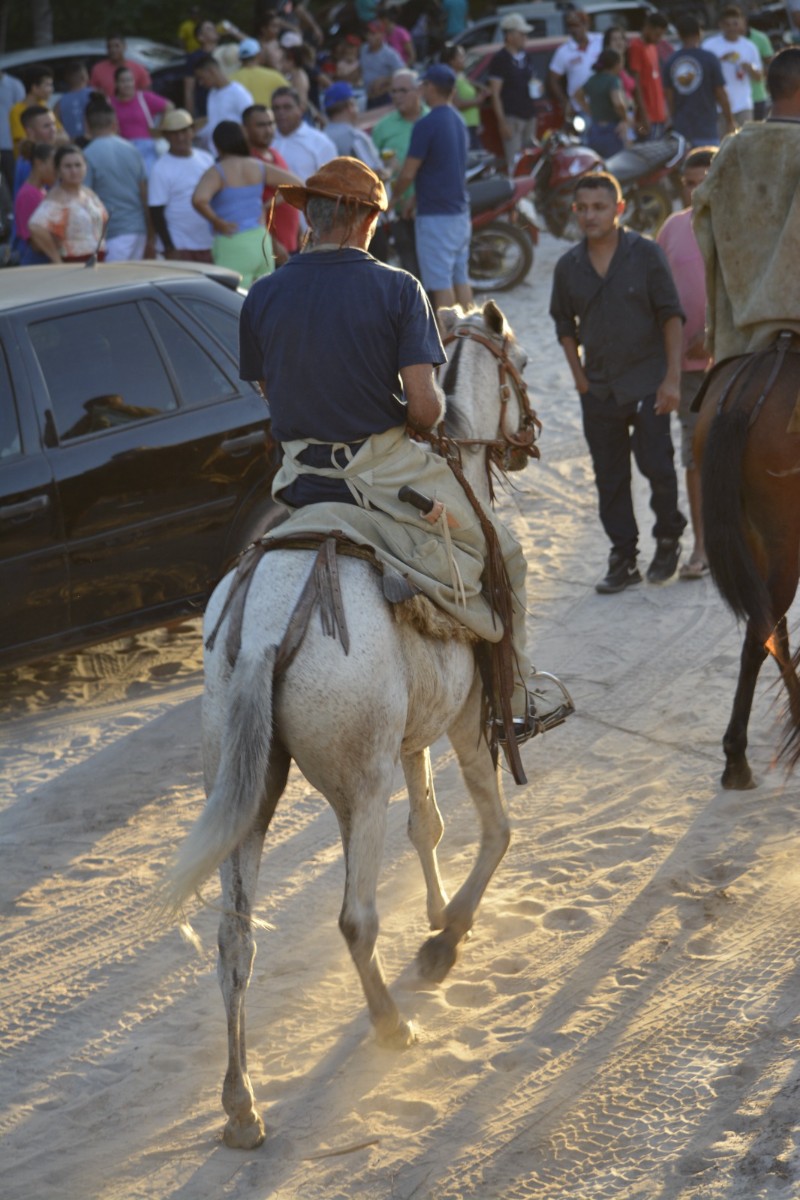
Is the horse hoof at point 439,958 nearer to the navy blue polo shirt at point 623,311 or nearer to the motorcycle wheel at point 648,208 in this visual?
A: the navy blue polo shirt at point 623,311

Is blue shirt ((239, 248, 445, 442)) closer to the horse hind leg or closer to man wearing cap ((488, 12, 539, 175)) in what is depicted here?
the horse hind leg

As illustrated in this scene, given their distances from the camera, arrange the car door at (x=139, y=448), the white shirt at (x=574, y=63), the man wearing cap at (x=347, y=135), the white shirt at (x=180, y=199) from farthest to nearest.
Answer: the white shirt at (x=574, y=63), the man wearing cap at (x=347, y=135), the white shirt at (x=180, y=199), the car door at (x=139, y=448)

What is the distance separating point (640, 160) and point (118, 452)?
1137 centimetres

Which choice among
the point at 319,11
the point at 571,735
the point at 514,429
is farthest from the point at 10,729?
the point at 319,11

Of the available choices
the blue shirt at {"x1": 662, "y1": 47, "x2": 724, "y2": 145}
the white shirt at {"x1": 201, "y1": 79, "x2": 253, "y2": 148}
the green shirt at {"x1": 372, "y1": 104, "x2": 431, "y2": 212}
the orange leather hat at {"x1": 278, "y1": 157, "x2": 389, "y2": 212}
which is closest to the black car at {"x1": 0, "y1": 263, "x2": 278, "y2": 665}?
the orange leather hat at {"x1": 278, "y1": 157, "x2": 389, "y2": 212}

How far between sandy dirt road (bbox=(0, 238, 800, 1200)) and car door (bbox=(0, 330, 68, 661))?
1.76 feet

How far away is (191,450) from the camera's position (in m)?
7.32

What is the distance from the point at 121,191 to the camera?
1248cm

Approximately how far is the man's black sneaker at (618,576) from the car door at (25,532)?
317cm

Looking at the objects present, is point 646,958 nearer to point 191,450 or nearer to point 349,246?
point 349,246

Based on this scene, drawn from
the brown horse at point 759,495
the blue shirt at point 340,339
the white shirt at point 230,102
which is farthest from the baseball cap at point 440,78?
the blue shirt at point 340,339

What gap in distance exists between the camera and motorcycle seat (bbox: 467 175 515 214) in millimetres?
15328

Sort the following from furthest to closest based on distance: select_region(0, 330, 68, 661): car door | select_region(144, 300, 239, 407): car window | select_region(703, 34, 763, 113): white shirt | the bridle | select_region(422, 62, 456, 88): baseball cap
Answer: select_region(703, 34, 763, 113): white shirt < select_region(422, 62, 456, 88): baseball cap < select_region(144, 300, 239, 407): car window < select_region(0, 330, 68, 661): car door < the bridle

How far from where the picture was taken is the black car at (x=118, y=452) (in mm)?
6891
